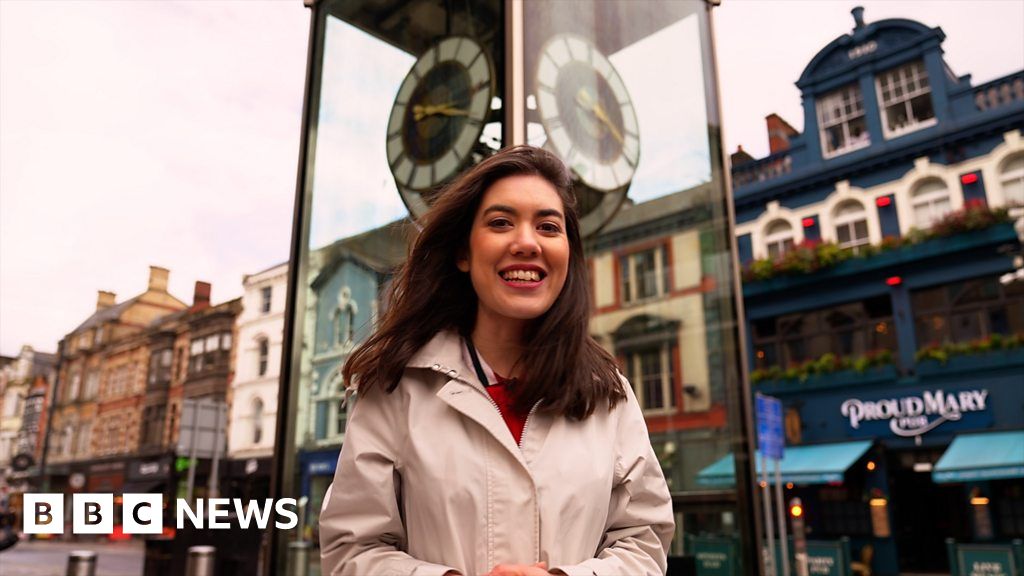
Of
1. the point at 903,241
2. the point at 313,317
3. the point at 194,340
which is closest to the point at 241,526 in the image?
the point at 313,317

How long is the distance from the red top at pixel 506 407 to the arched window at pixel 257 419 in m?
20.6

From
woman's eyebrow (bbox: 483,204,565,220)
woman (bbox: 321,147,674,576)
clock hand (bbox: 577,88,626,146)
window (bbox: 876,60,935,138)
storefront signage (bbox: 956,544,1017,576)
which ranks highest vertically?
window (bbox: 876,60,935,138)

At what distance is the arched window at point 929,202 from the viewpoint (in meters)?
13.6

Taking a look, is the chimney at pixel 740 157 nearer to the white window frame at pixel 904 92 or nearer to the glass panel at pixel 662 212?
the white window frame at pixel 904 92

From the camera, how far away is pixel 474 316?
1213 millimetres

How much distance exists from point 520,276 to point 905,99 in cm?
1579

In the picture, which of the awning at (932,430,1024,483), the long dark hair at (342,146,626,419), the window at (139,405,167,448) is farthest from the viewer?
the window at (139,405,167,448)

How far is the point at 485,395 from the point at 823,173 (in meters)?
15.6

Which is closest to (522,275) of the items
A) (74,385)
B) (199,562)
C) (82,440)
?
(199,562)

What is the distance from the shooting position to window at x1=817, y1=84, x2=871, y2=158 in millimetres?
14992

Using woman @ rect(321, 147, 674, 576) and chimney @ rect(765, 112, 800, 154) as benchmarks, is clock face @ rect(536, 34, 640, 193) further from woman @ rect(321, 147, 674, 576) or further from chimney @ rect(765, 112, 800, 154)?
chimney @ rect(765, 112, 800, 154)

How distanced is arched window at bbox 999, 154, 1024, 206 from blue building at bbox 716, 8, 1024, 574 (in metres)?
0.02

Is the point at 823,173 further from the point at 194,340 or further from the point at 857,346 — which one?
the point at 194,340

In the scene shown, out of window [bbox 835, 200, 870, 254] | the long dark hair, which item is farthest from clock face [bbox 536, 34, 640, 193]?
window [bbox 835, 200, 870, 254]
